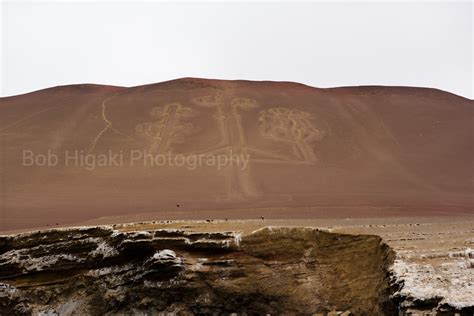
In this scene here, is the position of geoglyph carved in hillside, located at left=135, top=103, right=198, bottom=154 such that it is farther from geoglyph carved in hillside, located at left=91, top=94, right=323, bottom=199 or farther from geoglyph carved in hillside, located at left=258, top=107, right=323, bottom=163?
geoglyph carved in hillside, located at left=258, top=107, right=323, bottom=163

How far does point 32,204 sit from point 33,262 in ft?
37.0

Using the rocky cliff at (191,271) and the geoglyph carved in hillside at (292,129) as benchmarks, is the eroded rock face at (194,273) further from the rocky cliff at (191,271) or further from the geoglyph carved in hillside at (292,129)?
the geoglyph carved in hillside at (292,129)

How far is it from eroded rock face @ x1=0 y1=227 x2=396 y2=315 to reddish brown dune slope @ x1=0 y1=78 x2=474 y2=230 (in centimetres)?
827

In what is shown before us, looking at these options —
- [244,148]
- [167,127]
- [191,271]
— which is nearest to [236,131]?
[244,148]

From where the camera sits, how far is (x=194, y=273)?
29.7 feet

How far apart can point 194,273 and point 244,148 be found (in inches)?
670

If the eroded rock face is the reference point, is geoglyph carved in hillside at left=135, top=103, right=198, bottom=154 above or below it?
above

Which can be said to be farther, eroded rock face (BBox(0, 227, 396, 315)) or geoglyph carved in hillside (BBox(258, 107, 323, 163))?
geoglyph carved in hillside (BBox(258, 107, 323, 163))

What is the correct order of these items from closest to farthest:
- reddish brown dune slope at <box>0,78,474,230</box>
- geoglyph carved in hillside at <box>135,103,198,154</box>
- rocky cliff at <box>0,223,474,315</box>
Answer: rocky cliff at <box>0,223,474,315</box> → reddish brown dune slope at <box>0,78,474,230</box> → geoglyph carved in hillside at <box>135,103,198,154</box>

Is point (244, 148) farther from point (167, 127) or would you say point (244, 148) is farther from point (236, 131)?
point (167, 127)

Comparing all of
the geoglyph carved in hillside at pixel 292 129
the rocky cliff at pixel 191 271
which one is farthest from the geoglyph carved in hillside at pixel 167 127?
the rocky cliff at pixel 191 271

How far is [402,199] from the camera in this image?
1977 cm

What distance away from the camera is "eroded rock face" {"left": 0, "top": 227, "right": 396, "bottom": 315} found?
8.62 metres

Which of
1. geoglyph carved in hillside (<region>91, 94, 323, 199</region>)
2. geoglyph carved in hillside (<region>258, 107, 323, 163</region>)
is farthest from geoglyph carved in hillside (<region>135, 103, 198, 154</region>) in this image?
geoglyph carved in hillside (<region>258, 107, 323, 163</region>)
